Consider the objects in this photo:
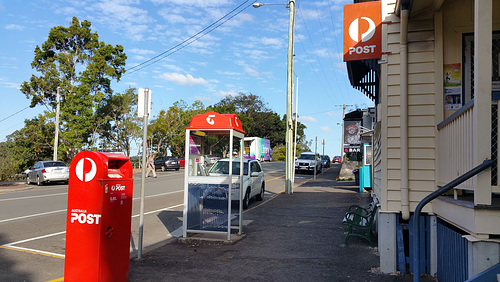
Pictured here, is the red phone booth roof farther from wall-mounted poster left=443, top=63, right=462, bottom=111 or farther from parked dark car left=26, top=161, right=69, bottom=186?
parked dark car left=26, top=161, right=69, bottom=186

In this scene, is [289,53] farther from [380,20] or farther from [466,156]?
[466,156]

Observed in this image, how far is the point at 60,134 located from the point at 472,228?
3367 cm

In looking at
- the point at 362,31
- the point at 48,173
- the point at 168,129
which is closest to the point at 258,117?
the point at 168,129

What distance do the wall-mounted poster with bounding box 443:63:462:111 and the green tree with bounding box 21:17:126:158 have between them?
31.0m

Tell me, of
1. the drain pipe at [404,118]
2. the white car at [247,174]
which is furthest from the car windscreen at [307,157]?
the drain pipe at [404,118]

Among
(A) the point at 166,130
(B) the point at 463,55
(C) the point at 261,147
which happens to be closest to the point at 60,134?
(A) the point at 166,130

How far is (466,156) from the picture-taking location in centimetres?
421

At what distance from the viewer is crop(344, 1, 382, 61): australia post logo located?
6848 millimetres

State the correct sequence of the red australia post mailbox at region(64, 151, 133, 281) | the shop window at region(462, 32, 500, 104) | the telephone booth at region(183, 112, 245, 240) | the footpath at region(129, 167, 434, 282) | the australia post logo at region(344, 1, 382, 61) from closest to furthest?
the red australia post mailbox at region(64, 151, 133, 281) → the shop window at region(462, 32, 500, 104) → the footpath at region(129, 167, 434, 282) → the australia post logo at region(344, 1, 382, 61) → the telephone booth at region(183, 112, 245, 240)

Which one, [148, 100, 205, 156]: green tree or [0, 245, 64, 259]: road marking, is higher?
[148, 100, 205, 156]: green tree

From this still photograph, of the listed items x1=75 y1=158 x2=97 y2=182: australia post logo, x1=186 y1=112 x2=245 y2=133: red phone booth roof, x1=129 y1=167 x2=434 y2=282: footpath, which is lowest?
x1=129 y1=167 x2=434 y2=282: footpath

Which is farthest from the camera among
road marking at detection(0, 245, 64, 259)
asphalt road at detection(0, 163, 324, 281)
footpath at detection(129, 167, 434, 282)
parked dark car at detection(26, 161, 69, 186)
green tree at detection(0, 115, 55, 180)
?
green tree at detection(0, 115, 55, 180)

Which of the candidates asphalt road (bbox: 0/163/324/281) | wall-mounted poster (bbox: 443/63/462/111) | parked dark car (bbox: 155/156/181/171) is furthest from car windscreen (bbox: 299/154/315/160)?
wall-mounted poster (bbox: 443/63/462/111)

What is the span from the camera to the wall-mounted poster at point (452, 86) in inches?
228
